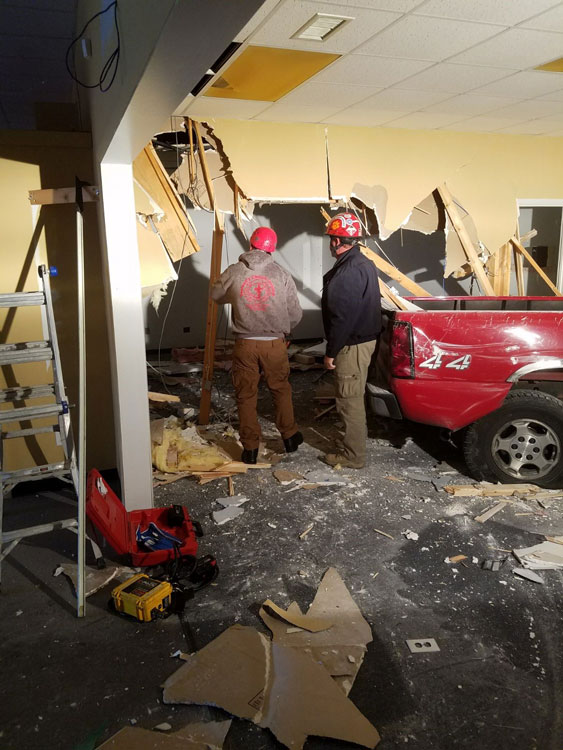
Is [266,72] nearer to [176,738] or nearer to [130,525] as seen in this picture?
[130,525]

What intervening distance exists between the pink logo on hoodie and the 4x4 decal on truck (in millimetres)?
1532

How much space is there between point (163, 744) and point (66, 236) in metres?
3.75

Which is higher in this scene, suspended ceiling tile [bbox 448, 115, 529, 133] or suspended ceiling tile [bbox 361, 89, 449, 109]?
suspended ceiling tile [bbox 448, 115, 529, 133]

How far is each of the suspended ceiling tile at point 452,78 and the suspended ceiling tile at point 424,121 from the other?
80cm

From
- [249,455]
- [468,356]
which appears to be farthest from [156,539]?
[468,356]

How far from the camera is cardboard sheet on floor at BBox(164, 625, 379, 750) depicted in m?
2.18

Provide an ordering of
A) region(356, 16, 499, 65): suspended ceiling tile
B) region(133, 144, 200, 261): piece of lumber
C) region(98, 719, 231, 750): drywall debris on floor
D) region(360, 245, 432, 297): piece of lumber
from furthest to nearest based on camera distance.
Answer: region(360, 245, 432, 297): piece of lumber
region(133, 144, 200, 261): piece of lumber
region(356, 16, 499, 65): suspended ceiling tile
region(98, 719, 231, 750): drywall debris on floor

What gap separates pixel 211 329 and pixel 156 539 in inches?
119

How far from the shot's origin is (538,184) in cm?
695

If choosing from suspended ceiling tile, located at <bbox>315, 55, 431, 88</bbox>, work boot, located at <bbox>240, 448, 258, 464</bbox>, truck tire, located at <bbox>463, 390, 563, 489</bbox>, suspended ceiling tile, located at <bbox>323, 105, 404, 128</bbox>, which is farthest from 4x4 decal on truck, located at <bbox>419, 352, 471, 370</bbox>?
suspended ceiling tile, located at <bbox>323, 105, 404, 128</bbox>

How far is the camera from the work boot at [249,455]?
5047 millimetres

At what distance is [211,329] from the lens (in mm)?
6035

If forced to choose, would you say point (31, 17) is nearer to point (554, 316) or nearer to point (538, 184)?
point (554, 316)

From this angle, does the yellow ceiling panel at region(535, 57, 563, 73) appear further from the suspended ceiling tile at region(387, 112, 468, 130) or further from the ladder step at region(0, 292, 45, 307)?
the ladder step at region(0, 292, 45, 307)
